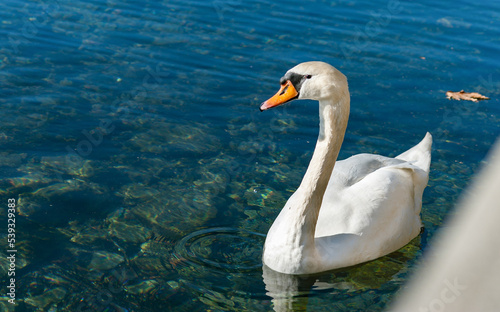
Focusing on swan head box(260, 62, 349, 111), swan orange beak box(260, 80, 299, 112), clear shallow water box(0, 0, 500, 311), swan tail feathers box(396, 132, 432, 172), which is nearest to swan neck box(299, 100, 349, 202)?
swan head box(260, 62, 349, 111)

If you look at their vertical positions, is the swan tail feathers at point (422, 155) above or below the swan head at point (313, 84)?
below

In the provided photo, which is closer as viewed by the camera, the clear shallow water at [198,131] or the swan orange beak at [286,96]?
the swan orange beak at [286,96]

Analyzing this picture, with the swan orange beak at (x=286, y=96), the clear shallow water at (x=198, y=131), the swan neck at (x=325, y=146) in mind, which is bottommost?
the clear shallow water at (x=198, y=131)

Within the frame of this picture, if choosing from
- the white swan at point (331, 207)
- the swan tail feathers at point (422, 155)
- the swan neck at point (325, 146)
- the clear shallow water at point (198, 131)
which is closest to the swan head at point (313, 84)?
the white swan at point (331, 207)

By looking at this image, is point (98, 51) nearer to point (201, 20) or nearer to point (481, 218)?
point (201, 20)

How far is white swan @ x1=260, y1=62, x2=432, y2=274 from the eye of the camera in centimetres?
442

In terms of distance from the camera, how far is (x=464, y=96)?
908cm

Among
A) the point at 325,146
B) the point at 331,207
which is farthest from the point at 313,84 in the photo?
the point at 331,207

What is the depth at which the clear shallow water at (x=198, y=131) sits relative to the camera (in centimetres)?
457

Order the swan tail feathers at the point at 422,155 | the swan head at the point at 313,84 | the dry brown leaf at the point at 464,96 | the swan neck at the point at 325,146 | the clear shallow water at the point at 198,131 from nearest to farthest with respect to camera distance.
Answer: the swan head at the point at 313,84, the swan neck at the point at 325,146, the clear shallow water at the point at 198,131, the swan tail feathers at the point at 422,155, the dry brown leaf at the point at 464,96

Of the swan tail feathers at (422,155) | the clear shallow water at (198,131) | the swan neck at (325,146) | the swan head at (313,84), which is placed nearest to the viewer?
the swan head at (313,84)

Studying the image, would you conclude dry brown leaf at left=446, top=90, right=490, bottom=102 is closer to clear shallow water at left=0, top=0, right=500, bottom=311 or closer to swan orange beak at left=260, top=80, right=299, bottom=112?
clear shallow water at left=0, top=0, right=500, bottom=311

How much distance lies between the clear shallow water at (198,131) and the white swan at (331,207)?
0.20m

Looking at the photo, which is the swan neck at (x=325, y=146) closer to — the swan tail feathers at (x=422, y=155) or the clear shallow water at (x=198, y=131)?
the clear shallow water at (x=198, y=131)
